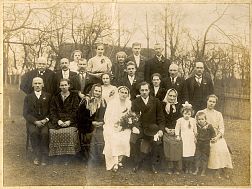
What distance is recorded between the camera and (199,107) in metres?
4.19

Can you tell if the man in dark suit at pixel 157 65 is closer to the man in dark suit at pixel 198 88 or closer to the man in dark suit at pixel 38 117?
the man in dark suit at pixel 198 88

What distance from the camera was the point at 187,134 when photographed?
418 cm

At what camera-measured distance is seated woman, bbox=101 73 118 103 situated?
4.13 m

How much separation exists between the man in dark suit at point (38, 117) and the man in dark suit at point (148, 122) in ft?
2.60

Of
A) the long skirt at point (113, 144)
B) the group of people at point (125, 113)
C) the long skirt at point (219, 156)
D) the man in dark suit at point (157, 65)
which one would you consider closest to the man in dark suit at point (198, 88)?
the group of people at point (125, 113)

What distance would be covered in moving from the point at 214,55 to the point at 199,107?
50cm

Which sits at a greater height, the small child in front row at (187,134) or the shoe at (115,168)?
the small child in front row at (187,134)

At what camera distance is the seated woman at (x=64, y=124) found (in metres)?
4.07

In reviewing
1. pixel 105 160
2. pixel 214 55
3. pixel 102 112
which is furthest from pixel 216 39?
pixel 105 160

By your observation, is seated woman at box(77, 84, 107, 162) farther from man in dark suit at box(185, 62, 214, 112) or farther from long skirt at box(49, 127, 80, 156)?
man in dark suit at box(185, 62, 214, 112)

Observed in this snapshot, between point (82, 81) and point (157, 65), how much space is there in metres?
0.70

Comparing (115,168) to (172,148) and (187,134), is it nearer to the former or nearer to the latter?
(172,148)

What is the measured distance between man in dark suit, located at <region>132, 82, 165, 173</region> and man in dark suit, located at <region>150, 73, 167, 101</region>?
0.04 meters

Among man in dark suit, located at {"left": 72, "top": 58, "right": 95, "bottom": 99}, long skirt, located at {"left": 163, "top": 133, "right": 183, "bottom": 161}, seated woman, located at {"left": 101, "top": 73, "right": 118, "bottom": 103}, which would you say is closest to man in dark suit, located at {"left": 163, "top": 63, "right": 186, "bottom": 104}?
long skirt, located at {"left": 163, "top": 133, "right": 183, "bottom": 161}
